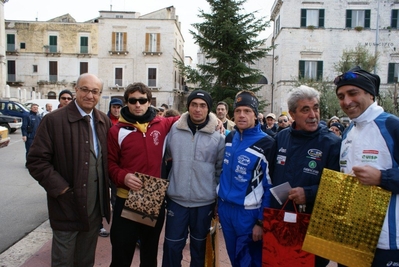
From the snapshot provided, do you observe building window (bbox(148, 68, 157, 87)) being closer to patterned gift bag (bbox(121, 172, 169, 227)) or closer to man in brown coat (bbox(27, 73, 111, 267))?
man in brown coat (bbox(27, 73, 111, 267))

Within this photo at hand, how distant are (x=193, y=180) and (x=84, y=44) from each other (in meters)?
41.5

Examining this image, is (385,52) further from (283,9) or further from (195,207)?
(195,207)

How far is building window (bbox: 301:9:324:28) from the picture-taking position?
3055cm

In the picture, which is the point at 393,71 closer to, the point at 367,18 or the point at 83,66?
the point at 367,18

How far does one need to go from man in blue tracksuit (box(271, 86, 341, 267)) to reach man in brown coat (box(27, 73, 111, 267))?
5.73 feet

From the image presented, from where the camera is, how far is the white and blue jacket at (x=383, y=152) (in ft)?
7.48

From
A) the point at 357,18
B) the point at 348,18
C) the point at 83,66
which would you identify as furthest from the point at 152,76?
the point at 357,18

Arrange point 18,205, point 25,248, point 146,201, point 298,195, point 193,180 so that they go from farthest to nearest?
point 18,205
point 25,248
point 193,180
point 146,201
point 298,195

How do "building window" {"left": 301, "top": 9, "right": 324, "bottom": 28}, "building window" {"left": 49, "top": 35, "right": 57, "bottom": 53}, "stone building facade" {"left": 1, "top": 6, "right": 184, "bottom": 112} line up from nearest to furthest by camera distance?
"building window" {"left": 301, "top": 9, "right": 324, "bottom": 28}, "stone building facade" {"left": 1, "top": 6, "right": 184, "bottom": 112}, "building window" {"left": 49, "top": 35, "right": 57, "bottom": 53}

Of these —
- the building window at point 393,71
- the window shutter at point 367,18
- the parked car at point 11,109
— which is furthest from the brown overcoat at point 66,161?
the building window at point 393,71

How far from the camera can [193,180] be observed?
3.27 meters

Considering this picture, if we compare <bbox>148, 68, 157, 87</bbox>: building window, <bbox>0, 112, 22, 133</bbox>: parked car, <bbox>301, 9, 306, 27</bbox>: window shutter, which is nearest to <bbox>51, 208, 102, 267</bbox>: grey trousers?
<bbox>0, 112, 22, 133</bbox>: parked car

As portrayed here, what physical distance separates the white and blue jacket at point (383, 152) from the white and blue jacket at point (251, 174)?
0.78m

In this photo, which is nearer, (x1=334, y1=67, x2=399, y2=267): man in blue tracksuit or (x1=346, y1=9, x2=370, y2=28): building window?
(x1=334, y1=67, x2=399, y2=267): man in blue tracksuit
